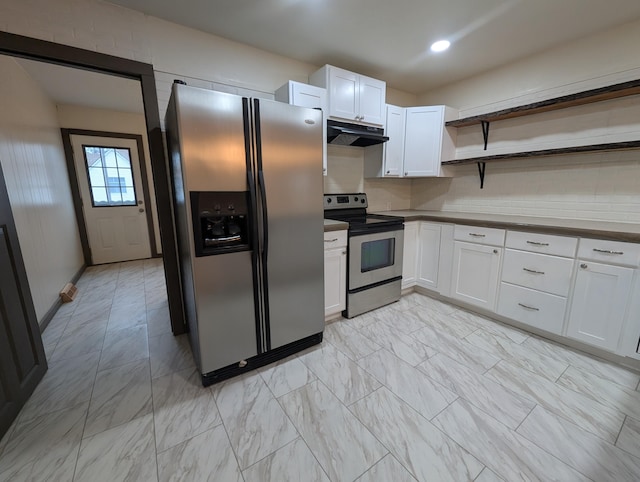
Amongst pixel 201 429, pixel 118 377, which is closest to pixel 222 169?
pixel 201 429

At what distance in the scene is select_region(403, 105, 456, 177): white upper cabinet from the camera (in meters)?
2.91

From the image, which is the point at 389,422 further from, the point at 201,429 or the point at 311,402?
the point at 201,429

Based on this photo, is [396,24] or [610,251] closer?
[610,251]

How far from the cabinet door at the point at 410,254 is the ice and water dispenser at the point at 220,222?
1.81 meters

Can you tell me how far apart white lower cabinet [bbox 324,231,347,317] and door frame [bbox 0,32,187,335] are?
1.27 metres

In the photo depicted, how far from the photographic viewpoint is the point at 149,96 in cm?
197

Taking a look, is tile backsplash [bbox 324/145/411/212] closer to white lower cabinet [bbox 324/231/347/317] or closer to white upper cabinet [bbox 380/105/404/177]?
white upper cabinet [bbox 380/105/404/177]

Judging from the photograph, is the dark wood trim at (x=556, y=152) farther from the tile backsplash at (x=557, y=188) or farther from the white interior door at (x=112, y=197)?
the white interior door at (x=112, y=197)

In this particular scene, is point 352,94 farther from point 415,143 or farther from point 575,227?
point 575,227

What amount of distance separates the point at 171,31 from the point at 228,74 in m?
0.45

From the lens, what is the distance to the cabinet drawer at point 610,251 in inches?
67.1

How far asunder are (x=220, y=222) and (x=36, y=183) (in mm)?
2738

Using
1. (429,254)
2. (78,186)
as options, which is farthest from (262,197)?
(78,186)

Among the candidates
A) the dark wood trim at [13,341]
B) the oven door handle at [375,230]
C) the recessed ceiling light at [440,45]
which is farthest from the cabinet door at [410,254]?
the dark wood trim at [13,341]
